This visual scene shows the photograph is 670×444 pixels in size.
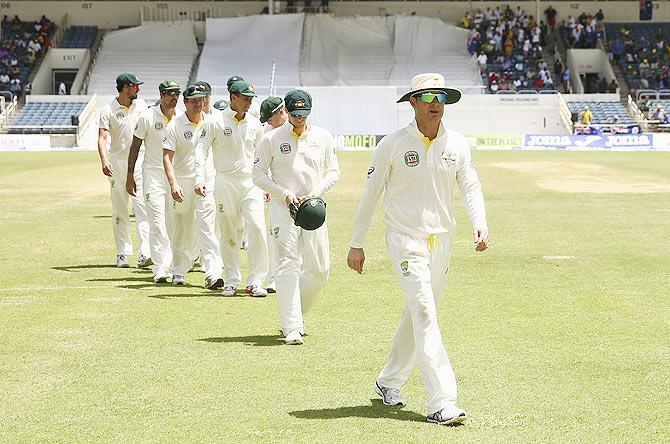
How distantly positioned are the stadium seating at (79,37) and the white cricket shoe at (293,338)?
60.9m

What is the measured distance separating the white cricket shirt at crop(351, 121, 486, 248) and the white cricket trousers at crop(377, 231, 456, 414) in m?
0.10

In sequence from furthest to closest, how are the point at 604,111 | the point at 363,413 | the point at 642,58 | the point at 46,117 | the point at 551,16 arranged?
the point at 551,16 < the point at 642,58 < the point at 604,111 < the point at 46,117 < the point at 363,413

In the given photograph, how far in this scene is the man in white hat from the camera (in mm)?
7660

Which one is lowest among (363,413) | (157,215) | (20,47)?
(363,413)

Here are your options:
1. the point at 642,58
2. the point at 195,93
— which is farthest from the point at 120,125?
the point at 642,58

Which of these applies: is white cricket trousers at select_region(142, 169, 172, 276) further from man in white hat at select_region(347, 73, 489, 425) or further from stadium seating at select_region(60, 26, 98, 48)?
stadium seating at select_region(60, 26, 98, 48)

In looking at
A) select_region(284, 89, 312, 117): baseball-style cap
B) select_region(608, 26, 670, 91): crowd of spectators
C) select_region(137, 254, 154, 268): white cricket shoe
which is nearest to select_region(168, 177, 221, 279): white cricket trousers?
select_region(137, 254, 154, 268): white cricket shoe

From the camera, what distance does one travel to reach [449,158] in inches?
310

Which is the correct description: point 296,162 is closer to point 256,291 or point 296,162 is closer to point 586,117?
point 256,291

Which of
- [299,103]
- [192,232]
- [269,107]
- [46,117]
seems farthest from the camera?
[46,117]

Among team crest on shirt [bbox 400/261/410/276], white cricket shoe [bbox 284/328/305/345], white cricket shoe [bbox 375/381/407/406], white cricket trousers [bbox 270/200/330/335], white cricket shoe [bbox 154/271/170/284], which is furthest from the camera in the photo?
white cricket shoe [bbox 154/271/170/284]

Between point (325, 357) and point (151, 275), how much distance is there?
610cm

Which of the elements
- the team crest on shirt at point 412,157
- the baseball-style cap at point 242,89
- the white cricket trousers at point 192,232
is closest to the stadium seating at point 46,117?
the white cricket trousers at point 192,232

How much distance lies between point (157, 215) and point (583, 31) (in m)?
56.8
